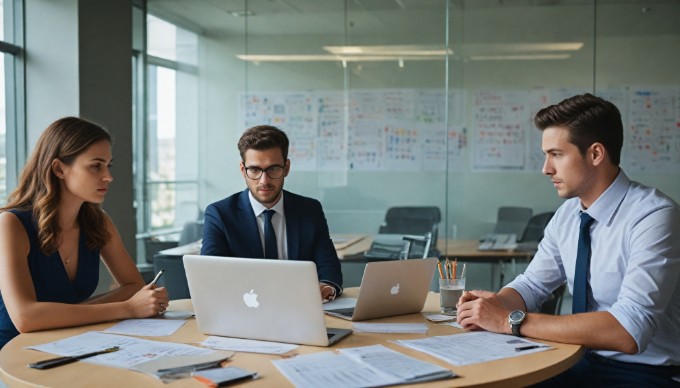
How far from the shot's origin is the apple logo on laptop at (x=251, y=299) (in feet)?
6.84

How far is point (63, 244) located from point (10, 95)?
2.54 m

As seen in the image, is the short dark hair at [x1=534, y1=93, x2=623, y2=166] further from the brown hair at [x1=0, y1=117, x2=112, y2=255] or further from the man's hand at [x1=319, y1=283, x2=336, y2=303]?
the brown hair at [x1=0, y1=117, x2=112, y2=255]

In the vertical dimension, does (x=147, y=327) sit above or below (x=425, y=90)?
below

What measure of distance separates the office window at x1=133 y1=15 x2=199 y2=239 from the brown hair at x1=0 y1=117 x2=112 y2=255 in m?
2.80

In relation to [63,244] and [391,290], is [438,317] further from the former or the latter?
[63,244]

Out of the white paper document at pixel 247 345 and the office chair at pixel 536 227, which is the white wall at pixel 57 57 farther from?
the white paper document at pixel 247 345

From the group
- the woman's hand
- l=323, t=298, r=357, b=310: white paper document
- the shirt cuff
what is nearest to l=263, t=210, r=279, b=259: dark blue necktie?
the shirt cuff

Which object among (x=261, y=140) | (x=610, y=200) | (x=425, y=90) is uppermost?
(x=425, y=90)

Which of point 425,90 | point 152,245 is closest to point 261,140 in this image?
point 425,90

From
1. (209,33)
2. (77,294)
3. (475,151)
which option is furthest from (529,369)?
(209,33)

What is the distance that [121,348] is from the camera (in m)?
2.09

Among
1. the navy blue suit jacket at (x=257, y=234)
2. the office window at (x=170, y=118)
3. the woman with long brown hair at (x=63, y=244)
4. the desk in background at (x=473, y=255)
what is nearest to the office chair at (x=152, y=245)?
the office window at (x=170, y=118)

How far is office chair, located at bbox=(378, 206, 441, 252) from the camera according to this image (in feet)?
17.1

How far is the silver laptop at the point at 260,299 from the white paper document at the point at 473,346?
0.26 meters
